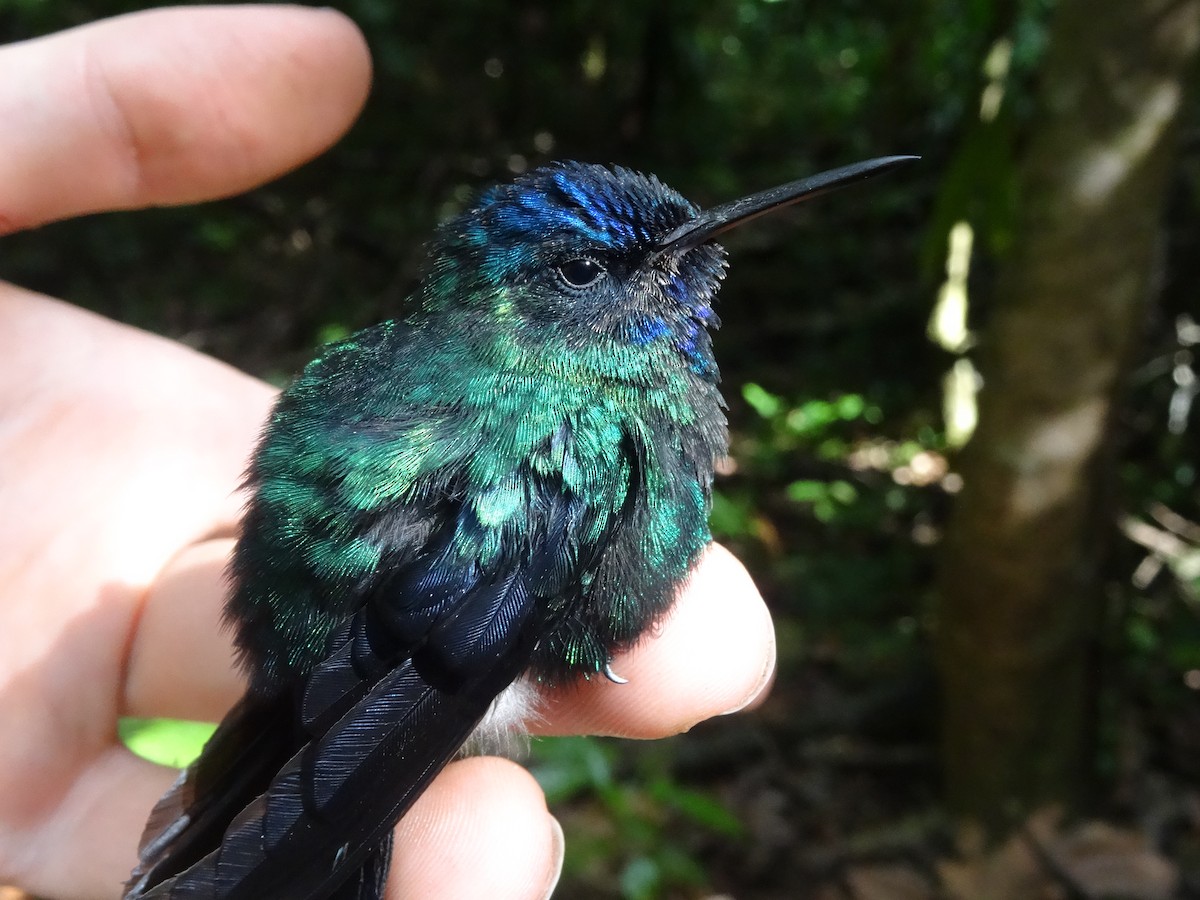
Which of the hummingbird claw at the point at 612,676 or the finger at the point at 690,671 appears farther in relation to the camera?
the finger at the point at 690,671

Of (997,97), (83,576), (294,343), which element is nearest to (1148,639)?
(997,97)

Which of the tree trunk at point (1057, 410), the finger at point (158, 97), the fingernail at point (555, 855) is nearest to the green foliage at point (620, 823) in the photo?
the fingernail at point (555, 855)

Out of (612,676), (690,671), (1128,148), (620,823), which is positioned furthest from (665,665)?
(1128,148)

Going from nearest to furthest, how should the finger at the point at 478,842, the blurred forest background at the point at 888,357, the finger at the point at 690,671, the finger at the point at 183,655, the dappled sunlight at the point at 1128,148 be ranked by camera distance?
the finger at the point at 478,842, the finger at the point at 690,671, the finger at the point at 183,655, the dappled sunlight at the point at 1128,148, the blurred forest background at the point at 888,357

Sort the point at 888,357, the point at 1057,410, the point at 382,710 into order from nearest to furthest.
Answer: the point at 382,710 → the point at 1057,410 → the point at 888,357

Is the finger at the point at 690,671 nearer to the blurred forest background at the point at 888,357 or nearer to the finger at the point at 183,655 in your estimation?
the blurred forest background at the point at 888,357

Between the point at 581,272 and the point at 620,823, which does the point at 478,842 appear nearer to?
the point at 620,823

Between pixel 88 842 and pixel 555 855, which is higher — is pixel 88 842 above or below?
A: below
